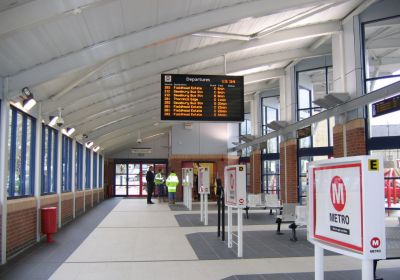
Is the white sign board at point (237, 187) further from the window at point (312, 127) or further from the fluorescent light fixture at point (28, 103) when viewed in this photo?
the window at point (312, 127)

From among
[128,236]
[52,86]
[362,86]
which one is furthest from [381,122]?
[52,86]

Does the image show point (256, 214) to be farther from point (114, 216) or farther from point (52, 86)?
point (52, 86)

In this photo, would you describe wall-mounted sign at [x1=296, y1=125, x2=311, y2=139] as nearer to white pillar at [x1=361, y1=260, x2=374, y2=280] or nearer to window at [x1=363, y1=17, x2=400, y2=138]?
A: window at [x1=363, y1=17, x2=400, y2=138]

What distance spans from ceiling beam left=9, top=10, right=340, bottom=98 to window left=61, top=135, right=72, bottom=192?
255 inches

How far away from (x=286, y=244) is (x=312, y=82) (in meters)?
9.35

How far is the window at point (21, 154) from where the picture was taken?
8.65 metres

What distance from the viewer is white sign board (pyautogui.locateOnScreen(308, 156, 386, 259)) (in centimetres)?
288

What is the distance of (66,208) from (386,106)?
30.9 ft

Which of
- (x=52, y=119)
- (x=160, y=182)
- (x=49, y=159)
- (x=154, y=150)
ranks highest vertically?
(x=52, y=119)

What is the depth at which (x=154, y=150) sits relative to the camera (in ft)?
96.3

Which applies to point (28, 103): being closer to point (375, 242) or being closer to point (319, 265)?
point (319, 265)

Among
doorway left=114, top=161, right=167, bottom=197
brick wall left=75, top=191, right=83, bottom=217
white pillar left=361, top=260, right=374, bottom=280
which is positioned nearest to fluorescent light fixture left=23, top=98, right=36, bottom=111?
white pillar left=361, top=260, right=374, bottom=280

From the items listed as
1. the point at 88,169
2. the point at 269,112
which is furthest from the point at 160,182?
the point at 269,112

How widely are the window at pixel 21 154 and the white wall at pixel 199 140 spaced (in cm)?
1705
